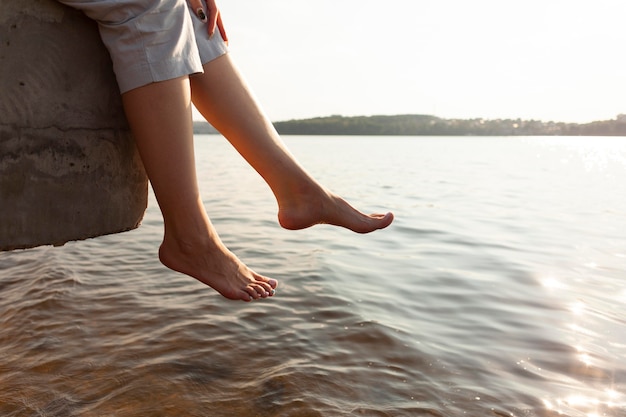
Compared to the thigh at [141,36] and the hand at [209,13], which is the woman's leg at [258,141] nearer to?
the hand at [209,13]

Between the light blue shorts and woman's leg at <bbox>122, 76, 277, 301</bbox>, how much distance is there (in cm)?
5

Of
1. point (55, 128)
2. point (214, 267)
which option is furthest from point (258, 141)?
point (55, 128)

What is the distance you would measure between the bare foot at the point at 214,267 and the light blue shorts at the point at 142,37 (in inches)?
26.8

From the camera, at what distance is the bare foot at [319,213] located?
2.62 m

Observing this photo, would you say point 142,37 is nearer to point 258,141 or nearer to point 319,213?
point 258,141

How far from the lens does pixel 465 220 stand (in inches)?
345

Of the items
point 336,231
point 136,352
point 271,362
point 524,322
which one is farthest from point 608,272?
point 136,352

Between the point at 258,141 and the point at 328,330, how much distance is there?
1786 millimetres

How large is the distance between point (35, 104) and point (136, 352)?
1882 millimetres

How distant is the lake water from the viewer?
2818 mm

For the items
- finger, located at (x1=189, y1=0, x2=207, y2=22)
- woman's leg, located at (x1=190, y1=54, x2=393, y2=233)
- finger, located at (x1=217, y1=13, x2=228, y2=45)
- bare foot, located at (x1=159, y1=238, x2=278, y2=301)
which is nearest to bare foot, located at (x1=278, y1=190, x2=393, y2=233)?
woman's leg, located at (x1=190, y1=54, x2=393, y2=233)

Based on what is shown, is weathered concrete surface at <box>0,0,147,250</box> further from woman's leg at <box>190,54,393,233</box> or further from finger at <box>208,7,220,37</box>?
finger at <box>208,7,220,37</box>

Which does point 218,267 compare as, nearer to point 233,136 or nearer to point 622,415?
point 233,136

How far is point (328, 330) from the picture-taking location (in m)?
3.78
